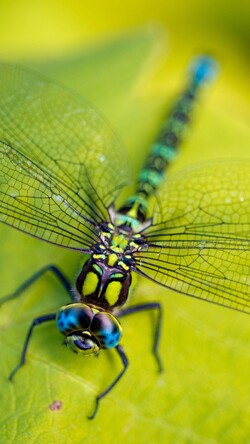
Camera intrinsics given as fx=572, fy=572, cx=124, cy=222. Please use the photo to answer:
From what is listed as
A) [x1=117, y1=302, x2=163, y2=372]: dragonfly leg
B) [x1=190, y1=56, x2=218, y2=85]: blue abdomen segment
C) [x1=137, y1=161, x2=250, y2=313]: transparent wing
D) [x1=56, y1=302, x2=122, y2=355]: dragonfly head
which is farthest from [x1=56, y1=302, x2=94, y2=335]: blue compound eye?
[x1=190, y1=56, x2=218, y2=85]: blue abdomen segment

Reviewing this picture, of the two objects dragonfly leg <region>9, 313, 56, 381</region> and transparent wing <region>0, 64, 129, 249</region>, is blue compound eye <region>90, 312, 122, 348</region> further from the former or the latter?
transparent wing <region>0, 64, 129, 249</region>

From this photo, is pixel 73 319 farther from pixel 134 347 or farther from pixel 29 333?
pixel 134 347

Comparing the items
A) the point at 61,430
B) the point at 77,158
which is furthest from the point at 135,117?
the point at 61,430

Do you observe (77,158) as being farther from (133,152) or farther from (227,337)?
(227,337)

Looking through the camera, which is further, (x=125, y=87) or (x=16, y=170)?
(x=125, y=87)

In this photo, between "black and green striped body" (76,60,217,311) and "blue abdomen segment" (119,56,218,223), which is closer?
"black and green striped body" (76,60,217,311)

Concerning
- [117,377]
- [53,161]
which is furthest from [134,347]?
[53,161]

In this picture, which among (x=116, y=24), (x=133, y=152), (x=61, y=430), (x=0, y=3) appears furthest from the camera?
(x=116, y=24)
